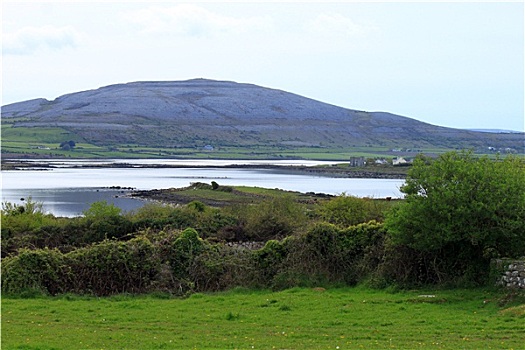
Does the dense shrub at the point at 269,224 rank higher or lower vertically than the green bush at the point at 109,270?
higher

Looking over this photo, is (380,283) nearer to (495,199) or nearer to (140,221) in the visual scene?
(495,199)

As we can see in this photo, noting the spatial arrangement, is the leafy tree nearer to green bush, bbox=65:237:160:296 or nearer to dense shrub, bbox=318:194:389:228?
green bush, bbox=65:237:160:296

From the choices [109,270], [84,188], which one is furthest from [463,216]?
[84,188]

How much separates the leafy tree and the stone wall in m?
0.99

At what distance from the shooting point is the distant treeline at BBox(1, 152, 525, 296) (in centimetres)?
2300

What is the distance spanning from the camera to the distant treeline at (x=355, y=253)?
23000 millimetres

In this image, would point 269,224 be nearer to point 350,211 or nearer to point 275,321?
point 350,211

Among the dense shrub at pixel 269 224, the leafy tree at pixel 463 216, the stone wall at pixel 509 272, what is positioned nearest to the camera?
the stone wall at pixel 509 272

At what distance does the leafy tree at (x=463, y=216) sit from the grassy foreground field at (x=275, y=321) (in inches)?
64.6

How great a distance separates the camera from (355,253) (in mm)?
26047

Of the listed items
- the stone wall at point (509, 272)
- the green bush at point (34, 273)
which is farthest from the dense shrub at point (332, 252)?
the green bush at point (34, 273)

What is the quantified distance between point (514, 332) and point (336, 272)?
32.2 feet

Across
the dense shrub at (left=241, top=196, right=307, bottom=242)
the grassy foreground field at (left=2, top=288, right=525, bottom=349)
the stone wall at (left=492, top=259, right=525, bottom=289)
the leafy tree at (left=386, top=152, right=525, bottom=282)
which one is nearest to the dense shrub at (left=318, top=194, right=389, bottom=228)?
the dense shrub at (left=241, top=196, right=307, bottom=242)

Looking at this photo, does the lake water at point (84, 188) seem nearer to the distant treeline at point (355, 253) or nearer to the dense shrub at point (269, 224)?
the dense shrub at point (269, 224)
